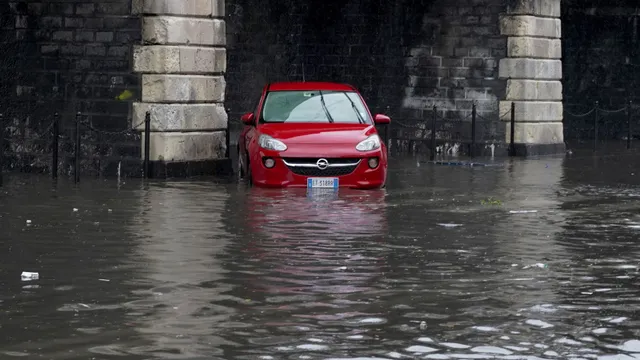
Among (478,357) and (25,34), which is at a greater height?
(25,34)

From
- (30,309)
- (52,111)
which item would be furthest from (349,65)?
(30,309)

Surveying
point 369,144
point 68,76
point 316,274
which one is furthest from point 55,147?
point 316,274

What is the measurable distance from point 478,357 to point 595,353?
0.66 metres

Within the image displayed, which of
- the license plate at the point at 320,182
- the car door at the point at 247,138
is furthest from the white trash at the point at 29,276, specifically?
the car door at the point at 247,138

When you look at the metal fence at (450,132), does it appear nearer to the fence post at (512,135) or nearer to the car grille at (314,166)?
the fence post at (512,135)

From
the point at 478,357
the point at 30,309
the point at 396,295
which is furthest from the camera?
the point at 396,295

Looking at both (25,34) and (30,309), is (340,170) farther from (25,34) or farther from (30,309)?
(30,309)

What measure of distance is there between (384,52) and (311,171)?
12.6 metres

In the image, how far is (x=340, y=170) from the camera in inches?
774

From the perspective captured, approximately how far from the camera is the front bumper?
1958 centimetres

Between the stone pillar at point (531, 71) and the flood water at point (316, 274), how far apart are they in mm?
9684

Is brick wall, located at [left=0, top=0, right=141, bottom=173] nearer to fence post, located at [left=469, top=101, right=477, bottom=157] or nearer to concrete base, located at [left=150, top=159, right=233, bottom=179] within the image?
concrete base, located at [left=150, top=159, right=233, bottom=179]

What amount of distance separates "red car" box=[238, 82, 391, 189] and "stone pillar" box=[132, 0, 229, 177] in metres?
1.58

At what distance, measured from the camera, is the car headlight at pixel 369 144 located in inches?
779
